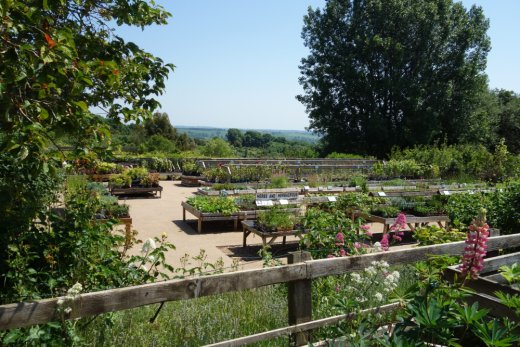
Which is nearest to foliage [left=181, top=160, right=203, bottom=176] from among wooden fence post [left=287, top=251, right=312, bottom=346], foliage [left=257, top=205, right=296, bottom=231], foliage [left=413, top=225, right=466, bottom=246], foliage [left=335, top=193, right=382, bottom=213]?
foliage [left=335, top=193, right=382, bottom=213]

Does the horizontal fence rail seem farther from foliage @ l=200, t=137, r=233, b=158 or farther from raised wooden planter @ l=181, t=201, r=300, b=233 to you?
foliage @ l=200, t=137, r=233, b=158

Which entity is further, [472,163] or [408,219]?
[472,163]

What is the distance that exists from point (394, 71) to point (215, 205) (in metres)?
21.3

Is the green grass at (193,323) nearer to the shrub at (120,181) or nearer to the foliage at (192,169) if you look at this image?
the shrub at (120,181)

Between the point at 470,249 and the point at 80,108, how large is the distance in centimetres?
249

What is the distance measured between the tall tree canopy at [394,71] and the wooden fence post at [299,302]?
25141 mm

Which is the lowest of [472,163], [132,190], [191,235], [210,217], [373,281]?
[191,235]

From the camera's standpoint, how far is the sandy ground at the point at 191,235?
7.62m

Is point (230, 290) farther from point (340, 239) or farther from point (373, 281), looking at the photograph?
point (340, 239)

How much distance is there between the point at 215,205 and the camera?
10195mm

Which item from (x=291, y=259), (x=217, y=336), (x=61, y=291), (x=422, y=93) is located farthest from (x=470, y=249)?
(x=422, y=93)

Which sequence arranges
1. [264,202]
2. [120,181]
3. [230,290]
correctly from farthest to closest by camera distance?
[120,181] → [264,202] → [230,290]

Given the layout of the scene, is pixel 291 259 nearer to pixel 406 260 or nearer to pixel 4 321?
pixel 406 260

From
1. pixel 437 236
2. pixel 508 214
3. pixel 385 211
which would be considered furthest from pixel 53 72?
pixel 385 211
